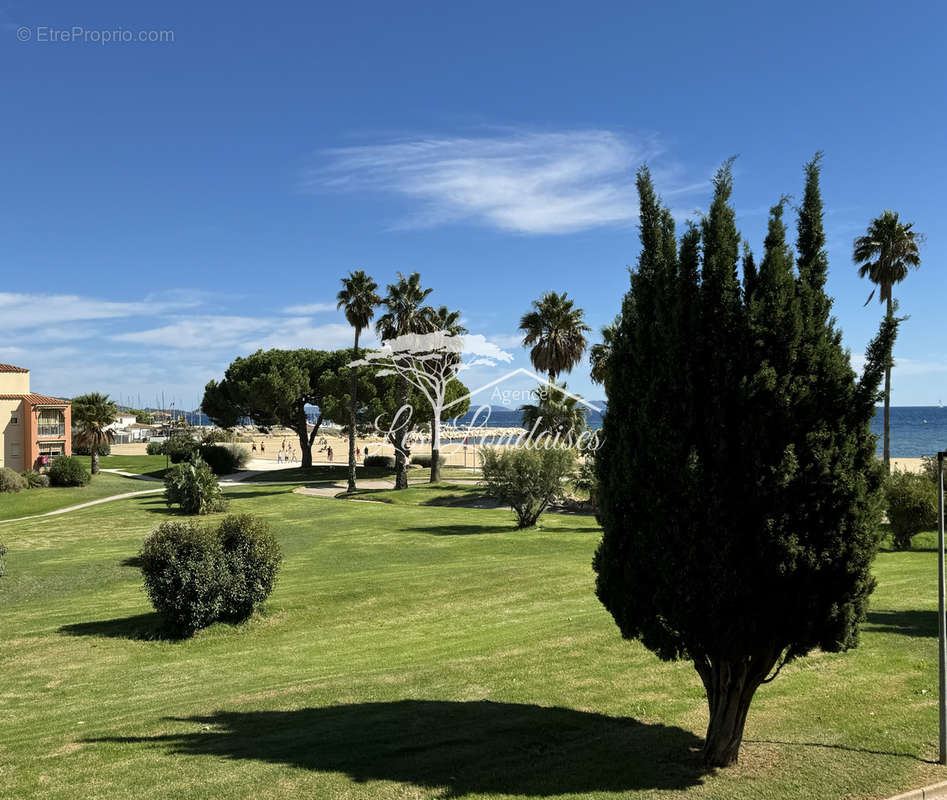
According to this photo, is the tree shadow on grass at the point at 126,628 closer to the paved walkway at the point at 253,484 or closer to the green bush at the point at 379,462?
the paved walkway at the point at 253,484

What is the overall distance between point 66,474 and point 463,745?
5489 centimetres

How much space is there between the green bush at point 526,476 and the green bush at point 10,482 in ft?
118

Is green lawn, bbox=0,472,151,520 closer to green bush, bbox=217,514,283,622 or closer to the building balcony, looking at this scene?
the building balcony

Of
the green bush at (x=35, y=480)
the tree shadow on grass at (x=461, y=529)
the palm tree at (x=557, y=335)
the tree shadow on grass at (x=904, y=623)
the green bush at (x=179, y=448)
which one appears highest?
the palm tree at (x=557, y=335)

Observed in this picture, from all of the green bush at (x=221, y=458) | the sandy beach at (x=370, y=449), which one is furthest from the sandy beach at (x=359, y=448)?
the green bush at (x=221, y=458)

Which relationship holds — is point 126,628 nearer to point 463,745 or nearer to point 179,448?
point 463,745

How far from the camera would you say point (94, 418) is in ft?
216

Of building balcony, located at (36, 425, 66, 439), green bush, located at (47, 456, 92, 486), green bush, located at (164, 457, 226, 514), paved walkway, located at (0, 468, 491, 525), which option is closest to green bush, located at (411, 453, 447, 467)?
paved walkway, located at (0, 468, 491, 525)

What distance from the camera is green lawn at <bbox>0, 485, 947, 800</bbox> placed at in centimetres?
916

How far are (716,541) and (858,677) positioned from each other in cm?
638

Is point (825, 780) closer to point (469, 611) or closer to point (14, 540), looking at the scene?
point (469, 611)

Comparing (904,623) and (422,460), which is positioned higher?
(422,460)

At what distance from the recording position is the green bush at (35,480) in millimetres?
55003

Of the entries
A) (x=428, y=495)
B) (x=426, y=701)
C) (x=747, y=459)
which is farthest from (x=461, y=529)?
(x=747, y=459)
